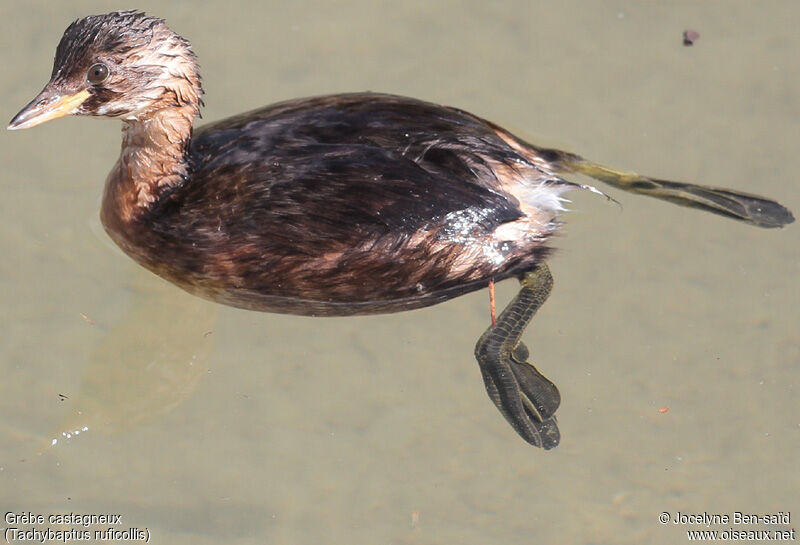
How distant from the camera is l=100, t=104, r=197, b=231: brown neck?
14.7 feet

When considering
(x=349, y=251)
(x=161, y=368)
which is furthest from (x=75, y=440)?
(x=349, y=251)

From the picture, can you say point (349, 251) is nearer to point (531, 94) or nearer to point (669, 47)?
point (531, 94)

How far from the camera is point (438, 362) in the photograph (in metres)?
4.81

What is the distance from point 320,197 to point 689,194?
5.79 ft

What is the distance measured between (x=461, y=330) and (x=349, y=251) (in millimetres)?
885

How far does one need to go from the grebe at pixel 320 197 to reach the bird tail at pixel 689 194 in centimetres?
17

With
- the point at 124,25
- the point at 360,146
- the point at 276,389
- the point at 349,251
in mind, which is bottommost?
the point at 276,389

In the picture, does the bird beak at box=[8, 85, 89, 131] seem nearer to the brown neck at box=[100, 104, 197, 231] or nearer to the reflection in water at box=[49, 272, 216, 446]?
the brown neck at box=[100, 104, 197, 231]

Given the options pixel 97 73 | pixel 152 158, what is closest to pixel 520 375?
pixel 152 158

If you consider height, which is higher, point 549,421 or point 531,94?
point 531,94

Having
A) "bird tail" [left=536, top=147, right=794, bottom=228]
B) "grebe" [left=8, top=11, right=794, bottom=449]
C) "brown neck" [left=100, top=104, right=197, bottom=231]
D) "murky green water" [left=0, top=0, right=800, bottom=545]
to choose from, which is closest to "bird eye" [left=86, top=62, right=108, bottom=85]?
"grebe" [left=8, top=11, right=794, bottom=449]

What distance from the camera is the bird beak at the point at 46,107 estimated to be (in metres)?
4.25

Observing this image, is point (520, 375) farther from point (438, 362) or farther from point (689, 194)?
point (689, 194)

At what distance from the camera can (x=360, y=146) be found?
13.9 ft
